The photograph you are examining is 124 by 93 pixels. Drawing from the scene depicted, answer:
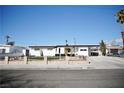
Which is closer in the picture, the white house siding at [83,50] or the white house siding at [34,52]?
the white house siding at [34,52]

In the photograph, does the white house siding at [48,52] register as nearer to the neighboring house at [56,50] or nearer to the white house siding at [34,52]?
the neighboring house at [56,50]

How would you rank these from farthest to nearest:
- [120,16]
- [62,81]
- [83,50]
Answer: [83,50], [120,16], [62,81]

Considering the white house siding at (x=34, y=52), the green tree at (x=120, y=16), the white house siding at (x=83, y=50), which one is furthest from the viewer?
the white house siding at (x=83, y=50)

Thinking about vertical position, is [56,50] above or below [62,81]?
above

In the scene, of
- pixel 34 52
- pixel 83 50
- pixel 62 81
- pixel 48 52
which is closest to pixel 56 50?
pixel 48 52

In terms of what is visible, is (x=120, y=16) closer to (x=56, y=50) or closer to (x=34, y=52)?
(x=56, y=50)

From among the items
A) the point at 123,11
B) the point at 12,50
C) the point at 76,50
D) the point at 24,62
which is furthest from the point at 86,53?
the point at 24,62

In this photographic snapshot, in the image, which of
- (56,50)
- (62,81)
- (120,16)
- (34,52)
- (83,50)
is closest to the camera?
(62,81)

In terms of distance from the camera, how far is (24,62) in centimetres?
2156

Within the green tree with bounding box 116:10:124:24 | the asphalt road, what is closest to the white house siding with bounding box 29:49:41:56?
the green tree with bounding box 116:10:124:24

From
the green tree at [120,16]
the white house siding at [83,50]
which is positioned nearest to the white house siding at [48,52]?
the white house siding at [83,50]

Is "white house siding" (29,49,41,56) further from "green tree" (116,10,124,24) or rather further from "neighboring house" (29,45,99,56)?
"green tree" (116,10,124,24)
